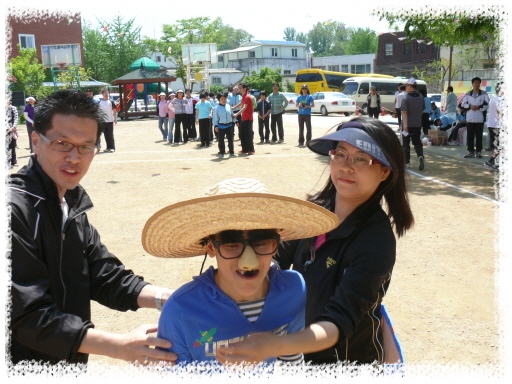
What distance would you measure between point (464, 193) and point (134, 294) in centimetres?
719

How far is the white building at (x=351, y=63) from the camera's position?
62.6 meters

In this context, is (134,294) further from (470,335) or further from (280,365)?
(470,335)

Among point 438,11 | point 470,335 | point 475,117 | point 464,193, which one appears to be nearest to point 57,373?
point 470,335

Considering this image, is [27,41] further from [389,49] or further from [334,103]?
[389,49]

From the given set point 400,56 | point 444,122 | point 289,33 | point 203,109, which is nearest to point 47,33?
point 203,109

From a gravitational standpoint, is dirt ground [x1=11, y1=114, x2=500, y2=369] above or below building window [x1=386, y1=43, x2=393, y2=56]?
below

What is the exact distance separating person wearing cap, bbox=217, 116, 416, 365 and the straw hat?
197 mm

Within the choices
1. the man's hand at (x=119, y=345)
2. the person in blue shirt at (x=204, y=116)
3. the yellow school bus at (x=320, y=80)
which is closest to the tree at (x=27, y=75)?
the person in blue shirt at (x=204, y=116)

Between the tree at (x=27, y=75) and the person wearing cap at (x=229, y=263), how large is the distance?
31.6 meters

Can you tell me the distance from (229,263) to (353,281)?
472 mm

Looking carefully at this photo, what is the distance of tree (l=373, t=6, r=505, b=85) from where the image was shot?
31.4 ft

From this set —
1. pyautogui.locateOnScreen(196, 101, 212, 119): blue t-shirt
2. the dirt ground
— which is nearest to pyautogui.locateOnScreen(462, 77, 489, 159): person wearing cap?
the dirt ground

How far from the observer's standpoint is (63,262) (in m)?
1.99

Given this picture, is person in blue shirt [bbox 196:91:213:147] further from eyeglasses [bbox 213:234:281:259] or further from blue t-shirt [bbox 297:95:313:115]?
eyeglasses [bbox 213:234:281:259]
